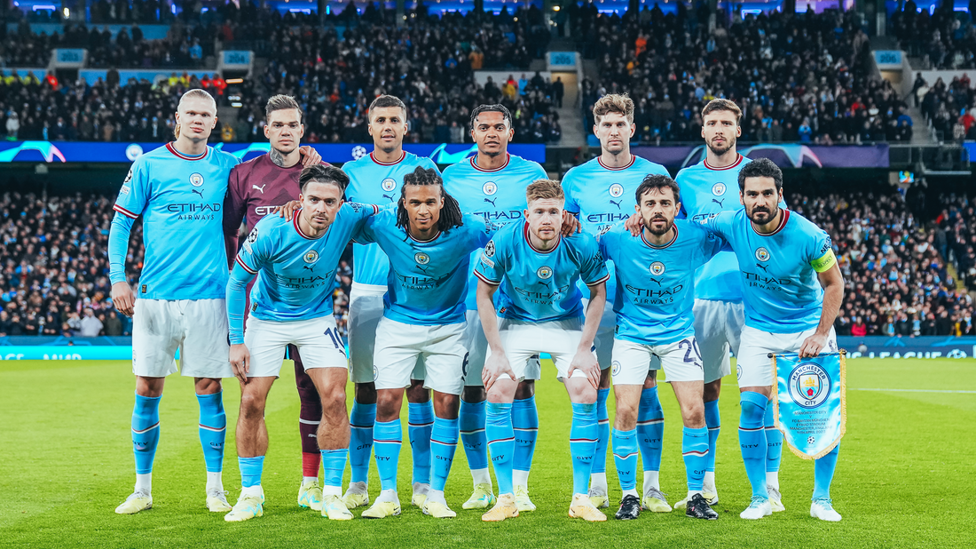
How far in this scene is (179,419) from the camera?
37.3 ft

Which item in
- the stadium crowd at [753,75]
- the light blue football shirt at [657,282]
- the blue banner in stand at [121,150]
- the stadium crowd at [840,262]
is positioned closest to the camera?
the light blue football shirt at [657,282]

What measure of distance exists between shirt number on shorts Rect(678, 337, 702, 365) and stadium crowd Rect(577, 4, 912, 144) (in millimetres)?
20976

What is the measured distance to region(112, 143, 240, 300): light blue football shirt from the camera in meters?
6.08

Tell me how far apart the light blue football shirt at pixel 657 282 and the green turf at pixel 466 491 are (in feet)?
3.96

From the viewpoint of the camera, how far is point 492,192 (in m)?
6.44

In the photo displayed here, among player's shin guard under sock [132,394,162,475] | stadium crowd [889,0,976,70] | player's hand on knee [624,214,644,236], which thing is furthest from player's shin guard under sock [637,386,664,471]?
stadium crowd [889,0,976,70]

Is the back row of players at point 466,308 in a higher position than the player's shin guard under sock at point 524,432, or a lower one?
higher

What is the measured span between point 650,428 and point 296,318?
2.53 metres

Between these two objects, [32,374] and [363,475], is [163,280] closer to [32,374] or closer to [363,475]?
[363,475]

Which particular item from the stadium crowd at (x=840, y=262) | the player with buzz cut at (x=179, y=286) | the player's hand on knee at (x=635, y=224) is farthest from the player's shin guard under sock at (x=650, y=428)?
the stadium crowd at (x=840, y=262)

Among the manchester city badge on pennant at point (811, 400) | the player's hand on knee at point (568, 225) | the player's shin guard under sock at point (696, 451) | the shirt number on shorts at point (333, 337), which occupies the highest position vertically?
the player's hand on knee at point (568, 225)

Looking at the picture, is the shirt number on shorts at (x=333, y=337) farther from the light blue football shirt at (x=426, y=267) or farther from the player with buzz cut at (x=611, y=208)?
A: the player with buzz cut at (x=611, y=208)

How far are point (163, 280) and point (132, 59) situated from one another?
27642 millimetres

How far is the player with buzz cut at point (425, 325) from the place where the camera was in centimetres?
579
